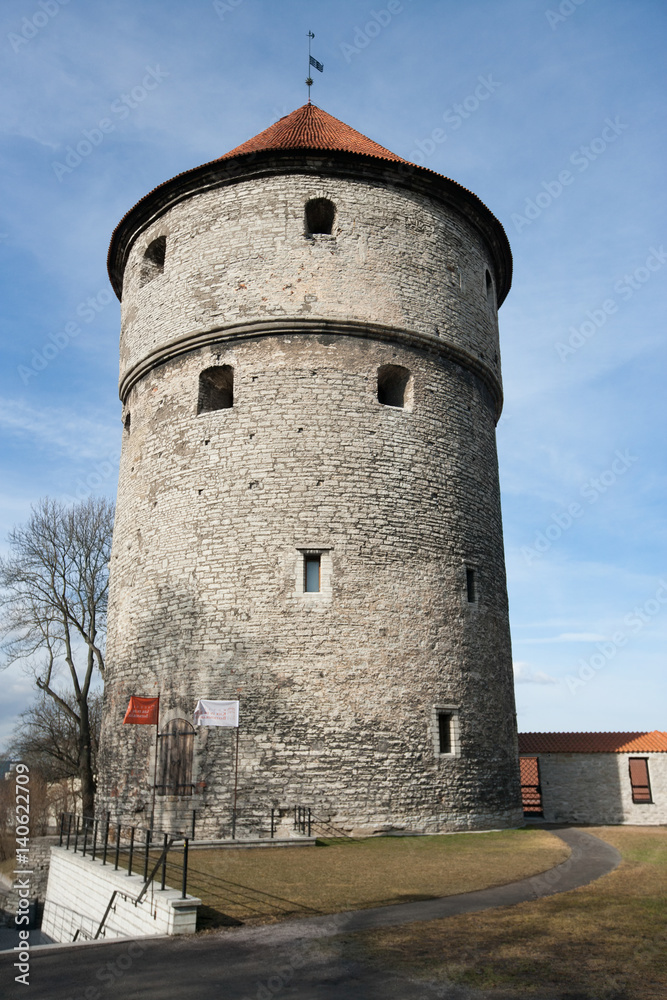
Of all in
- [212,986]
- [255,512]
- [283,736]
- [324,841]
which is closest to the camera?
[212,986]

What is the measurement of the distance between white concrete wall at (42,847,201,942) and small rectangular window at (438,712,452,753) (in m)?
5.51

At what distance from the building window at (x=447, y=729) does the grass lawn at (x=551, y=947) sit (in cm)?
494

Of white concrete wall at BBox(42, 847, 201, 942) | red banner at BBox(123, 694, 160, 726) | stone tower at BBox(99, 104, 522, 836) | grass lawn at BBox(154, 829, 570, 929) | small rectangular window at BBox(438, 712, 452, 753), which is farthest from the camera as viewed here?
small rectangular window at BBox(438, 712, 452, 753)

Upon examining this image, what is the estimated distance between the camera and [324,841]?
34.3 feet

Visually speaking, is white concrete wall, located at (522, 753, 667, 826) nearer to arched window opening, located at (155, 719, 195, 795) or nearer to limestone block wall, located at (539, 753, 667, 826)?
limestone block wall, located at (539, 753, 667, 826)

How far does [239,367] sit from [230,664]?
16.3 ft

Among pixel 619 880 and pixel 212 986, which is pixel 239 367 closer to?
pixel 619 880

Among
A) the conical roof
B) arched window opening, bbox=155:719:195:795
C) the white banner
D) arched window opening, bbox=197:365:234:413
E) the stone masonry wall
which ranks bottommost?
arched window opening, bbox=155:719:195:795

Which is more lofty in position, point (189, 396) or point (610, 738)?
point (189, 396)

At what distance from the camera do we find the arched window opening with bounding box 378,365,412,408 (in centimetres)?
1355

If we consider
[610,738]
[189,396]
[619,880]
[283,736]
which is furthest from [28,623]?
[619,880]

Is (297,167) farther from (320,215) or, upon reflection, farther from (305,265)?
(305,265)

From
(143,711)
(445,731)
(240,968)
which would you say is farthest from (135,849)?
(240,968)

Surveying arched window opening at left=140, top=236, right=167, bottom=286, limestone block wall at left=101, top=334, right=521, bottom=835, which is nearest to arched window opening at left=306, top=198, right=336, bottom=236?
limestone block wall at left=101, top=334, right=521, bottom=835
